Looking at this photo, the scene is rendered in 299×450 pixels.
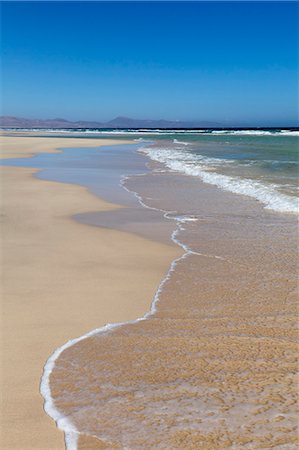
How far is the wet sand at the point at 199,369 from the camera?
9.96ft

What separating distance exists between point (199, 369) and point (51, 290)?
2240 mm

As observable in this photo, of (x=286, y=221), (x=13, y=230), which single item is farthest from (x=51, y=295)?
(x=286, y=221)

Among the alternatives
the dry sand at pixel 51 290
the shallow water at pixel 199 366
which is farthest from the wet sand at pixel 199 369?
the dry sand at pixel 51 290

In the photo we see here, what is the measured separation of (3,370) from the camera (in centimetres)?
375

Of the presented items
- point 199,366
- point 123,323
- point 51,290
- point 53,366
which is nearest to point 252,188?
point 51,290

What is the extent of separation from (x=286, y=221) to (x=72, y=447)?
23.7 feet

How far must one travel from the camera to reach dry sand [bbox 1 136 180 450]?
3289mm

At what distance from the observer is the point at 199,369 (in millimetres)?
3791

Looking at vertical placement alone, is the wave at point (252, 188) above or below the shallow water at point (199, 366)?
above

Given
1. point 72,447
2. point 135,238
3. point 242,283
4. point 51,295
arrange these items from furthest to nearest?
point 135,238
point 242,283
point 51,295
point 72,447

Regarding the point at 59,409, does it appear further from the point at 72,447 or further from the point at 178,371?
the point at 178,371

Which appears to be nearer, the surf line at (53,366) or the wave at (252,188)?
the surf line at (53,366)

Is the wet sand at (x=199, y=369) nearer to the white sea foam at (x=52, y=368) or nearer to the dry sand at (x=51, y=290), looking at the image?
the white sea foam at (x=52, y=368)

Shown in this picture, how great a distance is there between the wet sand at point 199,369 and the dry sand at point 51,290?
203 millimetres
